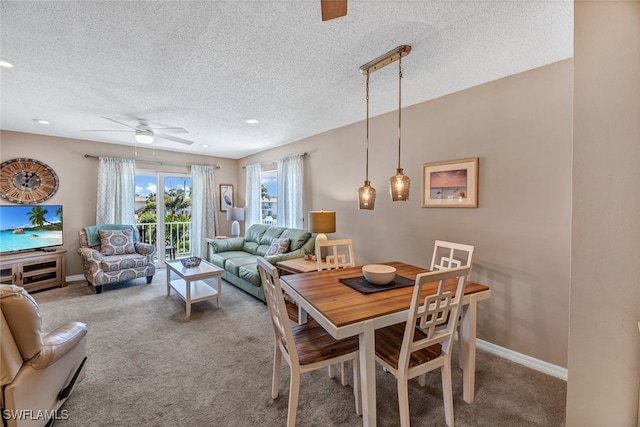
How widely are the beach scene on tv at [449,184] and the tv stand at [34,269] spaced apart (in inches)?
221

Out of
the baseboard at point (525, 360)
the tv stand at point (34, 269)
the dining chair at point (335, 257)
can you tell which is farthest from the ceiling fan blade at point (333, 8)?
the tv stand at point (34, 269)

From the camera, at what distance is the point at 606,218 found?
108cm

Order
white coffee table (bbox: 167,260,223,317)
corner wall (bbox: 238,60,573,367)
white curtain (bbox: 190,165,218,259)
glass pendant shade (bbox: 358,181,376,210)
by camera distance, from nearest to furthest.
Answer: glass pendant shade (bbox: 358,181,376,210), corner wall (bbox: 238,60,573,367), white coffee table (bbox: 167,260,223,317), white curtain (bbox: 190,165,218,259)

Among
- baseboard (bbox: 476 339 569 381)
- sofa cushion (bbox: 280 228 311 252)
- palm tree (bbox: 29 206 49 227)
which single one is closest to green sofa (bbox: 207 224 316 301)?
sofa cushion (bbox: 280 228 311 252)

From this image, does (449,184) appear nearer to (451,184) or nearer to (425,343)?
(451,184)

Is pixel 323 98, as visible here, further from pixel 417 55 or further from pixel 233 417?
pixel 233 417

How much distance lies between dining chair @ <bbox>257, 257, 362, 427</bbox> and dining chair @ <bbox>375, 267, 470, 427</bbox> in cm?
24

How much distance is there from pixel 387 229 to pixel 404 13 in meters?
2.26

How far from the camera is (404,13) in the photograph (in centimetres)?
152

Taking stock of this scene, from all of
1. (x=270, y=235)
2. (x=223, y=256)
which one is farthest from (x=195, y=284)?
(x=270, y=235)

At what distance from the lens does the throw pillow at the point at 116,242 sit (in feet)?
14.2

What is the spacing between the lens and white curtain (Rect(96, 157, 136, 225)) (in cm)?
472

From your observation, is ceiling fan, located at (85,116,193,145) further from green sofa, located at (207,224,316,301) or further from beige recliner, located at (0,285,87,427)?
beige recliner, located at (0,285,87,427)

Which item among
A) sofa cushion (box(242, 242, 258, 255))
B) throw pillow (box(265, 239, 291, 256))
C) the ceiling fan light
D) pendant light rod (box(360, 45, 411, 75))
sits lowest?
sofa cushion (box(242, 242, 258, 255))
